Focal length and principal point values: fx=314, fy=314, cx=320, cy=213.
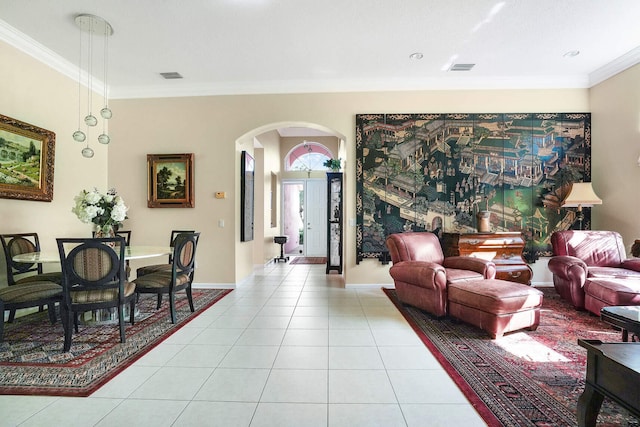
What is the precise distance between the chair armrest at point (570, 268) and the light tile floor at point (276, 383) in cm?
226

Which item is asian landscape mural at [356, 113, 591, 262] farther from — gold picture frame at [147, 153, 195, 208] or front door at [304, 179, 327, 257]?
front door at [304, 179, 327, 257]

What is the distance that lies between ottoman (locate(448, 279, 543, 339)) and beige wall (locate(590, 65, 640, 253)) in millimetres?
2668

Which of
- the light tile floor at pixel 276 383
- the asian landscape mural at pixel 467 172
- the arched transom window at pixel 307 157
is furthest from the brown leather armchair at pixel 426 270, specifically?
the arched transom window at pixel 307 157

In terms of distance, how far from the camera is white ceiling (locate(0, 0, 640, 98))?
341 centimetres

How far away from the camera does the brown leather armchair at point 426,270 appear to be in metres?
3.62

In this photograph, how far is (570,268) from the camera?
393 centimetres

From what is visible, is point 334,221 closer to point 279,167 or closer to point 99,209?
point 279,167

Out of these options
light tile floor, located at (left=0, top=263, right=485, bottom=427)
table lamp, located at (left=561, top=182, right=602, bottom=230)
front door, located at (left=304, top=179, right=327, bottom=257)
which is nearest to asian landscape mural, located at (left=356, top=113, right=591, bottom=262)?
table lamp, located at (left=561, top=182, right=602, bottom=230)

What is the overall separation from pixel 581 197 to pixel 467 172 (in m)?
1.61

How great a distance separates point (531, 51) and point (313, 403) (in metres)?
5.10

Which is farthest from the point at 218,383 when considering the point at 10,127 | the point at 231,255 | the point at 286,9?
the point at 10,127

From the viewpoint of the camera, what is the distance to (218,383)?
2.28 meters

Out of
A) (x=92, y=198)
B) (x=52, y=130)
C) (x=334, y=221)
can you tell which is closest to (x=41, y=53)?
(x=52, y=130)

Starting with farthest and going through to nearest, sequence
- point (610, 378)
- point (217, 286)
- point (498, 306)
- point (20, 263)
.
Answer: point (217, 286) < point (20, 263) < point (498, 306) < point (610, 378)
